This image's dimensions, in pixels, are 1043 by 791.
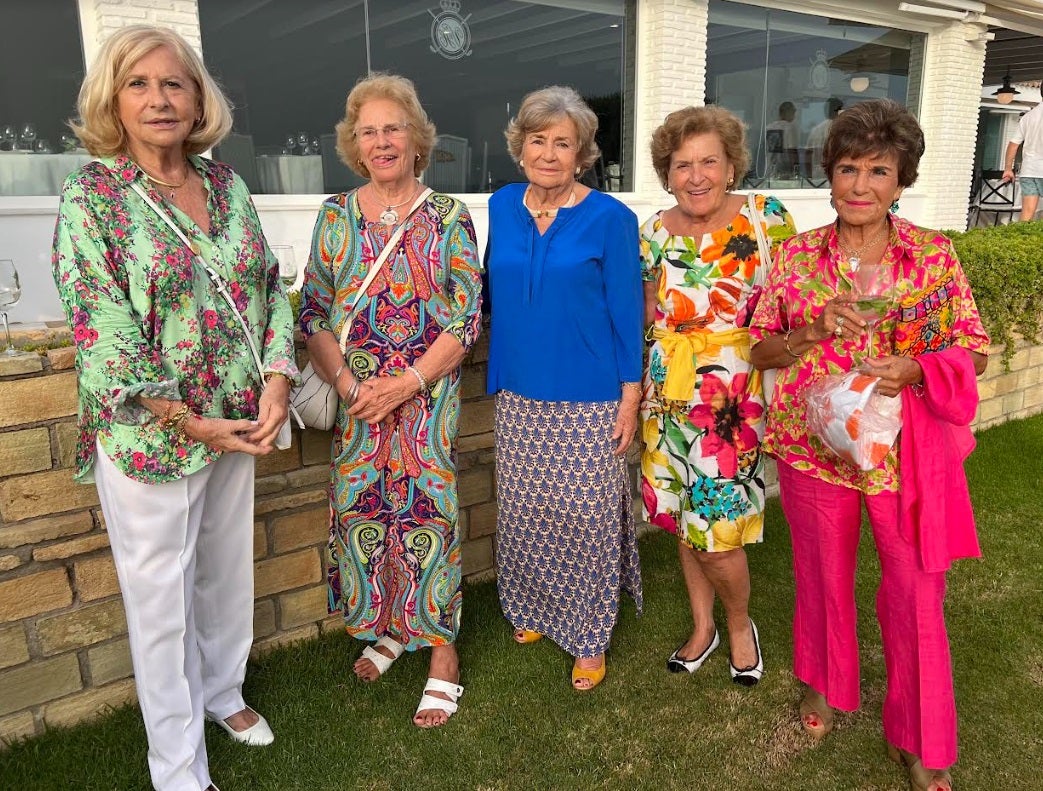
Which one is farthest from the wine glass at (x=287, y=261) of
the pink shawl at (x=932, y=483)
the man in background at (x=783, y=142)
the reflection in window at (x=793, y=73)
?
the man in background at (x=783, y=142)

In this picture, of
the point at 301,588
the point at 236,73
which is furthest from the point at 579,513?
the point at 236,73

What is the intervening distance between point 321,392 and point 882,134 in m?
1.85

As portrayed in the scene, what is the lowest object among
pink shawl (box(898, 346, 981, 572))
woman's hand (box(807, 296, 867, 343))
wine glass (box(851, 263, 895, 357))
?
pink shawl (box(898, 346, 981, 572))

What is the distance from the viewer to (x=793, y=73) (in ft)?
41.4

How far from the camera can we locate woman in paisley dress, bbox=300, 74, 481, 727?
2541mm

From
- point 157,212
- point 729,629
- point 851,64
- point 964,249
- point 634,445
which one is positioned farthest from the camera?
point 851,64

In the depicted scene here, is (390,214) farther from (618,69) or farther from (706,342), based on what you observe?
(618,69)

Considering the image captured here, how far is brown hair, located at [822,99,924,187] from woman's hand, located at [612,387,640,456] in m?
1.02

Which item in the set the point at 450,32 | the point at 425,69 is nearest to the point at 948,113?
the point at 450,32

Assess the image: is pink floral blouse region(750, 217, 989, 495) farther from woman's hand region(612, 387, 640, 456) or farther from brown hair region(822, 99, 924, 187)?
woman's hand region(612, 387, 640, 456)

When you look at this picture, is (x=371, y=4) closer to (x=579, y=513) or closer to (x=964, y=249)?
(x=964, y=249)

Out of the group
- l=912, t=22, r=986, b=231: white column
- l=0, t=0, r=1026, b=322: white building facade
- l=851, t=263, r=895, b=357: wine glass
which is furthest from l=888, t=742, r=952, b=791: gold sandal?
l=912, t=22, r=986, b=231: white column

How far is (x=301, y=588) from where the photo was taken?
3213 mm

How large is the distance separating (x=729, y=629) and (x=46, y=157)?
7.61 meters
